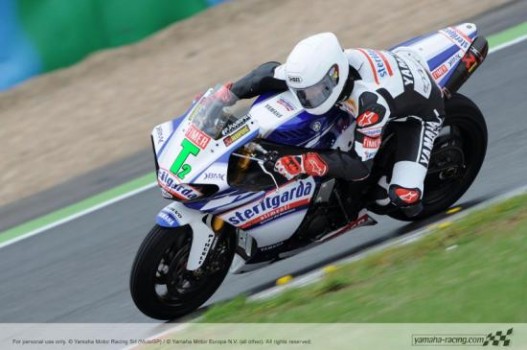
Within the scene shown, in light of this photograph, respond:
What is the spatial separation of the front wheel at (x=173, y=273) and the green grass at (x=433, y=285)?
374 mm

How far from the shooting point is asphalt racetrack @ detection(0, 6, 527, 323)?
7.31 metres

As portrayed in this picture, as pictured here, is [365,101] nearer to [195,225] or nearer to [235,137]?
→ [235,137]

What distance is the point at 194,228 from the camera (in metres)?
6.43

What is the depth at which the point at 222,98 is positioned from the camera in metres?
6.67

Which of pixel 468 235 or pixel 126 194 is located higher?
pixel 468 235

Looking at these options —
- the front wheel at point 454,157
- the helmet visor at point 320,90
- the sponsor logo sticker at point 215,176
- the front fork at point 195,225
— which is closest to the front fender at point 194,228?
the front fork at point 195,225

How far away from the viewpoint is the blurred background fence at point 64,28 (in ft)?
39.0

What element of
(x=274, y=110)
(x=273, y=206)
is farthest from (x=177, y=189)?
(x=274, y=110)

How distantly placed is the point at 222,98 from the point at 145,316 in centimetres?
152

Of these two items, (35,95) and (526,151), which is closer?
(526,151)
